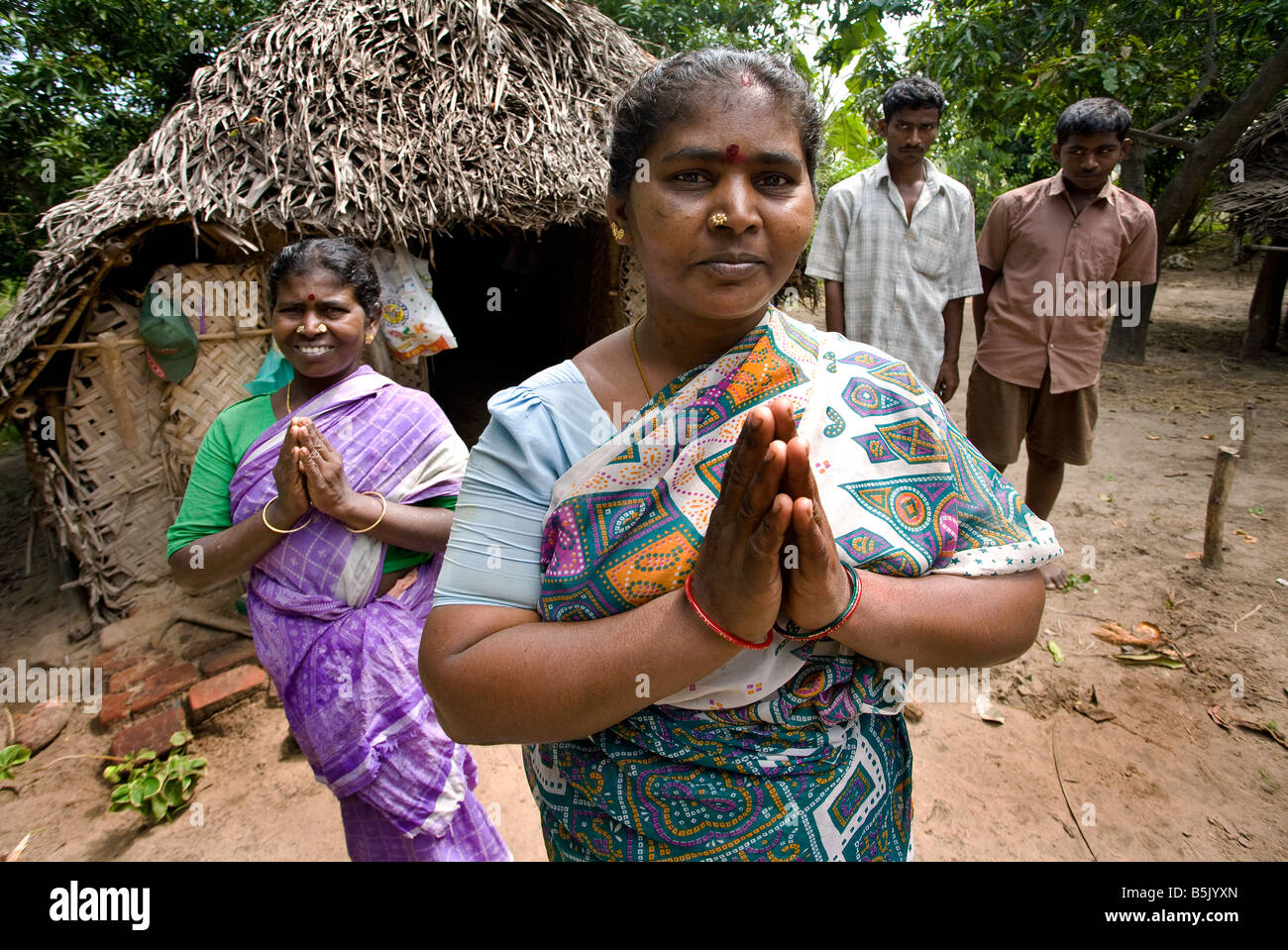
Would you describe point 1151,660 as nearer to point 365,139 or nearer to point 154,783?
point 154,783

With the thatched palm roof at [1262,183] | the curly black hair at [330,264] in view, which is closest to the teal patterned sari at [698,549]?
the curly black hair at [330,264]

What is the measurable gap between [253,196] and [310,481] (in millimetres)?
2971

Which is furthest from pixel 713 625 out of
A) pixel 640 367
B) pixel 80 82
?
pixel 80 82

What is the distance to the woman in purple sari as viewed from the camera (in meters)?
2.01

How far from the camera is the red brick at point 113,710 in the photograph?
3646 millimetres

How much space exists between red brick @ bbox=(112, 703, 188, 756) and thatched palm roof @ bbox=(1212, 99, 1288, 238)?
11.5 m

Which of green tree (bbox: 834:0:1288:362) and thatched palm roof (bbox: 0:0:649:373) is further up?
green tree (bbox: 834:0:1288:362)

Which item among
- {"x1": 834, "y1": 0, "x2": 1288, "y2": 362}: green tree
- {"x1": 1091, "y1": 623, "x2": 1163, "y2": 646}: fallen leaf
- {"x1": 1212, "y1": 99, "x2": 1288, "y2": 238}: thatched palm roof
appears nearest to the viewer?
{"x1": 1091, "y1": 623, "x2": 1163, "y2": 646}: fallen leaf

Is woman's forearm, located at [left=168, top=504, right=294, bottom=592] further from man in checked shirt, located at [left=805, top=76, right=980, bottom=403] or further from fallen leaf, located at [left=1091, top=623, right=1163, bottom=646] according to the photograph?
fallen leaf, located at [left=1091, top=623, right=1163, bottom=646]

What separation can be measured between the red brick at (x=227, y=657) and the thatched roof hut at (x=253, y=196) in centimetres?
66

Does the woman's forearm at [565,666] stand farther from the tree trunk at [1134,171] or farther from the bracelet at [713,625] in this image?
the tree trunk at [1134,171]

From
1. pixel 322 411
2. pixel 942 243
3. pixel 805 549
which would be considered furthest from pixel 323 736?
pixel 942 243

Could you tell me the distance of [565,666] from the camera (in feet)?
3.13

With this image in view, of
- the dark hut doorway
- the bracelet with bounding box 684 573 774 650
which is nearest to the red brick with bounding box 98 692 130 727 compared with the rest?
the dark hut doorway
